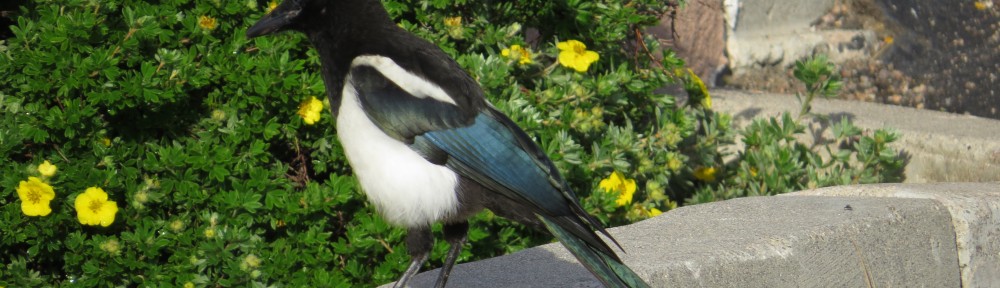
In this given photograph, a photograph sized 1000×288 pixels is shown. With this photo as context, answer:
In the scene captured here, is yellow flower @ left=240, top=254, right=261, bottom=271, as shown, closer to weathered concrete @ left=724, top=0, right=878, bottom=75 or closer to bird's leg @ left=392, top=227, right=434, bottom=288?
bird's leg @ left=392, top=227, right=434, bottom=288

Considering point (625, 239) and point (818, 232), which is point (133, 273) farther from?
point (818, 232)

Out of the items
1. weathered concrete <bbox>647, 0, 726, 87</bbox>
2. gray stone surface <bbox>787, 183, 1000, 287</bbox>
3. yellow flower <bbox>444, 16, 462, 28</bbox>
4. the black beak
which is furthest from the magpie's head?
weathered concrete <bbox>647, 0, 726, 87</bbox>

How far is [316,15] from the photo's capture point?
9.93ft

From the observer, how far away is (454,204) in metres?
2.82

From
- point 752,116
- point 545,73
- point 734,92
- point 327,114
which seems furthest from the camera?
point 734,92

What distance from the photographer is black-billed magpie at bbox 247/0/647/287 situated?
2.77m

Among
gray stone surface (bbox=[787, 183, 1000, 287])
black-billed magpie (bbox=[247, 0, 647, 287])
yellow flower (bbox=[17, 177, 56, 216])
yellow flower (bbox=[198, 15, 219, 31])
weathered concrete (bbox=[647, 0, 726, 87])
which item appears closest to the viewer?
black-billed magpie (bbox=[247, 0, 647, 287])

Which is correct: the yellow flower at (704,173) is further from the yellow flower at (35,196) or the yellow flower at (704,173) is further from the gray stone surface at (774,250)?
the yellow flower at (35,196)

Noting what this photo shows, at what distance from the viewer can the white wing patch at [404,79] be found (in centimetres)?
286

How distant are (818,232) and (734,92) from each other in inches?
90.5

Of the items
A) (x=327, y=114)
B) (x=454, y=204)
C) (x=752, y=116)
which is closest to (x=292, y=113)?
(x=327, y=114)

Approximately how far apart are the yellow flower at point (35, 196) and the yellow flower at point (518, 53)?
4.38 ft

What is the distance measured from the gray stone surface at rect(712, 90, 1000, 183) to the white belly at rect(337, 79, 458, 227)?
247 centimetres

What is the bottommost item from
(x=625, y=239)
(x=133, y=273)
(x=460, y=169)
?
(x=133, y=273)
